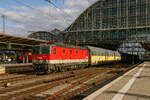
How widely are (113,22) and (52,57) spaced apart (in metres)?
54.0

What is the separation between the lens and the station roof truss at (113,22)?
61.6m

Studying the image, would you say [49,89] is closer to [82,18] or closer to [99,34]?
[99,34]

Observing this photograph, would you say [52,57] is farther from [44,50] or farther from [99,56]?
[99,56]

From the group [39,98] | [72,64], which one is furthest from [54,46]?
[39,98]

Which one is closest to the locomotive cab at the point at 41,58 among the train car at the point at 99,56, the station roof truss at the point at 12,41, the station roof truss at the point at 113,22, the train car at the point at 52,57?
the train car at the point at 52,57

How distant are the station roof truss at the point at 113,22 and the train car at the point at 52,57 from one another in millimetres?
36053

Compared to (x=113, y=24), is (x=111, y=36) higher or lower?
lower

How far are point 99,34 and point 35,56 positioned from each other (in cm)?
4735

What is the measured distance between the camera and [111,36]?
64.3m

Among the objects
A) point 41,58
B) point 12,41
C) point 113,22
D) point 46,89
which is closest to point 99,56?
point 12,41

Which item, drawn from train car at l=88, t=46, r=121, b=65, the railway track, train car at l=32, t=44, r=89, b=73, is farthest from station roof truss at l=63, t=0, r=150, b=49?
the railway track

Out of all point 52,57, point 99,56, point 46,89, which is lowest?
point 46,89

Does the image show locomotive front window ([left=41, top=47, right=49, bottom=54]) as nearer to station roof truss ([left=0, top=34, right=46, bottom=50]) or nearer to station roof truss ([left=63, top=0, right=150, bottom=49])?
station roof truss ([left=0, top=34, right=46, bottom=50])

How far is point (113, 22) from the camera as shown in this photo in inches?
2724
